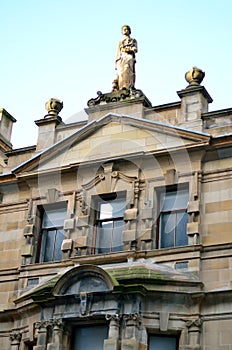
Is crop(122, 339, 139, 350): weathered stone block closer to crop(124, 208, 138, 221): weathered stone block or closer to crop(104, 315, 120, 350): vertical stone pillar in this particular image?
crop(104, 315, 120, 350): vertical stone pillar

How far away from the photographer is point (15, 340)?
2033 cm

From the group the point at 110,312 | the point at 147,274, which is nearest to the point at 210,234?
the point at 147,274

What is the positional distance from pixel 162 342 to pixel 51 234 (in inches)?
206

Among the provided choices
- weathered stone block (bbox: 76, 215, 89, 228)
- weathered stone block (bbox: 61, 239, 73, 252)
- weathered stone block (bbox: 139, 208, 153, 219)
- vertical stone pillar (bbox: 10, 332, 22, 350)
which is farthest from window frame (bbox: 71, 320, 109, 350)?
weathered stone block (bbox: 139, 208, 153, 219)

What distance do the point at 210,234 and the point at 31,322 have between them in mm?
5458

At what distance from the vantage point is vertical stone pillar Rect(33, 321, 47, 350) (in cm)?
1886

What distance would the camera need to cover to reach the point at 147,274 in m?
18.8

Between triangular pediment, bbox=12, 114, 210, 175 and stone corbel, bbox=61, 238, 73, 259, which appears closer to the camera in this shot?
stone corbel, bbox=61, 238, 73, 259

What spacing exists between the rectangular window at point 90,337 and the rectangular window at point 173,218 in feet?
9.70

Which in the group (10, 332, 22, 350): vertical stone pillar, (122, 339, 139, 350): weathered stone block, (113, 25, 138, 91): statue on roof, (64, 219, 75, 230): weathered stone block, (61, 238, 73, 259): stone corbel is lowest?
(122, 339, 139, 350): weathered stone block

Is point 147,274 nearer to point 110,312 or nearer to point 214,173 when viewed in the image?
point 110,312

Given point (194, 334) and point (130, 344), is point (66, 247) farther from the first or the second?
point (194, 334)

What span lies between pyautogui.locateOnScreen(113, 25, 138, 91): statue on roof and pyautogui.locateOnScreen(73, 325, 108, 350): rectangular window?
806 cm

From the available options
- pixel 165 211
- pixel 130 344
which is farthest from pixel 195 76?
pixel 130 344
